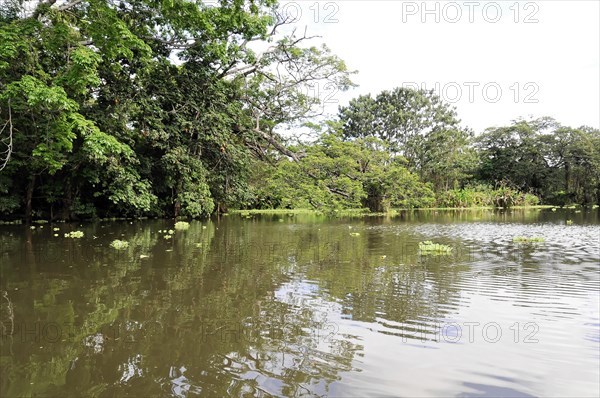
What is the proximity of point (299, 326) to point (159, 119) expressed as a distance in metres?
16.1

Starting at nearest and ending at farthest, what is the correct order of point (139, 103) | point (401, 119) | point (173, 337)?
point (173, 337)
point (139, 103)
point (401, 119)

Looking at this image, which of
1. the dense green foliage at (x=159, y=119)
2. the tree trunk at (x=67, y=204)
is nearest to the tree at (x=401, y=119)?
the dense green foliage at (x=159, y=119)

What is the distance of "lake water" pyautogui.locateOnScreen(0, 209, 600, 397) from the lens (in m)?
2.92

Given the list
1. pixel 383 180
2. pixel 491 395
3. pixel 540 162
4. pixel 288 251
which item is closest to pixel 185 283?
pixel 288 251

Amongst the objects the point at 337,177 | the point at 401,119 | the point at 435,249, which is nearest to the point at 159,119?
the point at 337,177

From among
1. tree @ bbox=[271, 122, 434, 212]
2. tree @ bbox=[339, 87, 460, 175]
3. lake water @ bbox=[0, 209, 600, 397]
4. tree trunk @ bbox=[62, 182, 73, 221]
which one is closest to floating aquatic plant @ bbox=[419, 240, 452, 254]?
lake water @ bbox=[0, 209, 600, 397]

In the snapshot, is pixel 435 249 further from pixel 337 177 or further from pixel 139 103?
pixel 139 103

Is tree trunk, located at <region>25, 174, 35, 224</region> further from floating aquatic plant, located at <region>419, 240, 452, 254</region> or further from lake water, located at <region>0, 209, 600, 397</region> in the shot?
floating aquatic plant, located at <region>419, 240, 452, 254</region>

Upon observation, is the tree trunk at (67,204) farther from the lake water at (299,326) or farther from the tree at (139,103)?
the lake water at (299,326)

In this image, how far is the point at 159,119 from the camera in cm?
1814

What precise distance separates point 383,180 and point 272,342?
19.5 metres

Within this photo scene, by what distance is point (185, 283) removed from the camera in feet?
19.9

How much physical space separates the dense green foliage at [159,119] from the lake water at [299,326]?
7958 mm

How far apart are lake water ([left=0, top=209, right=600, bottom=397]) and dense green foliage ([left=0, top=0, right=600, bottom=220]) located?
796cm
